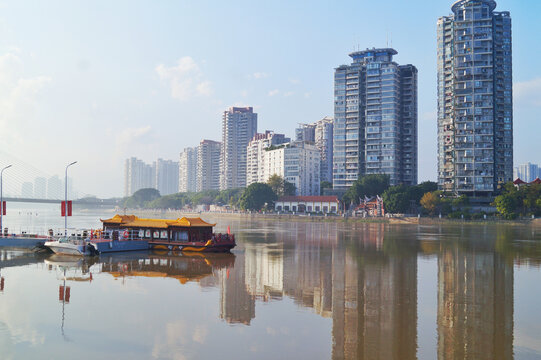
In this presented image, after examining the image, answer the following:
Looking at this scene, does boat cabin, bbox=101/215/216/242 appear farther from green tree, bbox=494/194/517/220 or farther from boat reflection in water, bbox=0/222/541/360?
green tree, bbox=494/194/517/220

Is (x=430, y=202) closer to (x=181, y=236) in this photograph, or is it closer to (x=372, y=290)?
(x=181, y=236)

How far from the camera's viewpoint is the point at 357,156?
157 meters

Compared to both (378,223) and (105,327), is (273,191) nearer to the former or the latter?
(378,223)

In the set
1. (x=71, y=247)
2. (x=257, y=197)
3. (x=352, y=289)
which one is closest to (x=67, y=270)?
(x=71, y=247)

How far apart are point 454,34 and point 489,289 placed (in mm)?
Result: 116152

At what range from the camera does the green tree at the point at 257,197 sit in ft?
514

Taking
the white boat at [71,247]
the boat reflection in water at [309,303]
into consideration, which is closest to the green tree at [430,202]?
the boat reflection in water at [309,303]

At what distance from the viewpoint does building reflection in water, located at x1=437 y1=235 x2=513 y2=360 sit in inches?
650

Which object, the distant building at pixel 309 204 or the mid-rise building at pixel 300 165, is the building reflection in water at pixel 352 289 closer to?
the distant building at pixel 309 204

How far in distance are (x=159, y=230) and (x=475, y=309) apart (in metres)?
31.7

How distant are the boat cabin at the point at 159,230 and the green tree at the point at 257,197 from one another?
10852 centimetres

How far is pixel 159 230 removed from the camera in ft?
152

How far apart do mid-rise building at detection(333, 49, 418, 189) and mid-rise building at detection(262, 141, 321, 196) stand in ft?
75.5

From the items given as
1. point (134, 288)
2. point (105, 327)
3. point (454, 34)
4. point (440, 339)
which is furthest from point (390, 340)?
point (454, 34)
